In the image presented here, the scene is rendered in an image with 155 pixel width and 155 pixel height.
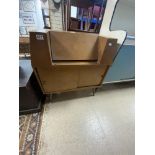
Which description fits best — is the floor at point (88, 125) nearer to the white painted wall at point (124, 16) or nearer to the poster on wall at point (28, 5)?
the white painted wall at point (124, 16)

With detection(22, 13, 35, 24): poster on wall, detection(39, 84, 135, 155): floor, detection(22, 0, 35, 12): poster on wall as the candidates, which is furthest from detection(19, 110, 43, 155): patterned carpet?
detection(22, 0, 35, 12): poster on wall

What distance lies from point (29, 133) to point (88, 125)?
587 mm

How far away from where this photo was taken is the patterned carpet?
3.35 feet

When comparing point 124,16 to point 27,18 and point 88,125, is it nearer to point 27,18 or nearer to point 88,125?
point 27,18

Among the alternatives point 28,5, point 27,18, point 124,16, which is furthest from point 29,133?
point 124,16

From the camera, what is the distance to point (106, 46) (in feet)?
4.54

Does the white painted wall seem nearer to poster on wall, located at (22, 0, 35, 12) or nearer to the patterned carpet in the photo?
poster on wall, located at (22, 0, 35, 12)

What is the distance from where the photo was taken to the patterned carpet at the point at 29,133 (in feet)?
3.35

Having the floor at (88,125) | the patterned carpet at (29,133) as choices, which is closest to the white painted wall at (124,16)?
the floor at (88,125)

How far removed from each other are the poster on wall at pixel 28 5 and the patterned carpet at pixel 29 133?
160cm

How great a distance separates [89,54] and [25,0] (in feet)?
4.35

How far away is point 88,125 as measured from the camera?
1.33 metres
